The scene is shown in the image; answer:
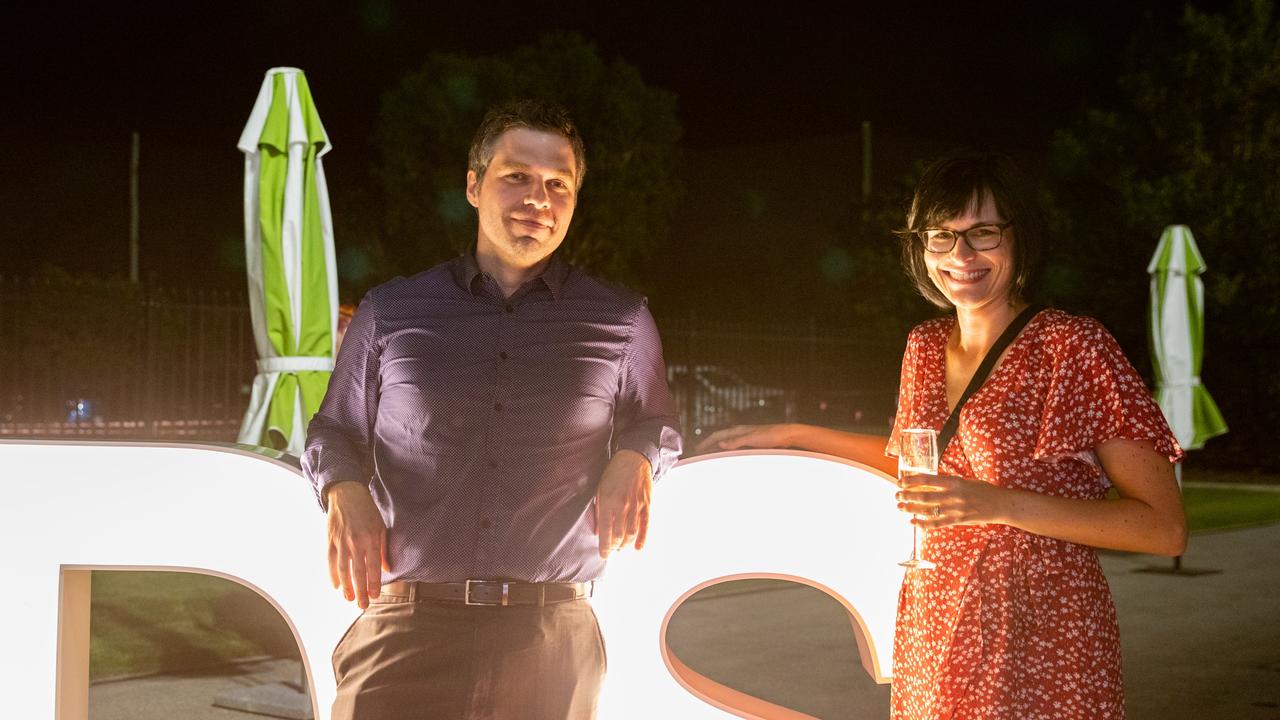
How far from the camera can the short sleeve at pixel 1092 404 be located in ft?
7.51

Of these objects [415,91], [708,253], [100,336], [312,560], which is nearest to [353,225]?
[415,91]

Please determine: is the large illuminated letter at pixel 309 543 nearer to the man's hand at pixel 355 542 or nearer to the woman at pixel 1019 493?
the woman at pixel 1019 493

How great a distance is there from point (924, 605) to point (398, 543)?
1118 millimetres

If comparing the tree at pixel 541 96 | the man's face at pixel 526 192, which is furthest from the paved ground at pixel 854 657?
the tree at pixel 541 96

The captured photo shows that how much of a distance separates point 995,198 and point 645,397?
87cm

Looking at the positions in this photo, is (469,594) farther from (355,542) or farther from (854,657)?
(854,657)

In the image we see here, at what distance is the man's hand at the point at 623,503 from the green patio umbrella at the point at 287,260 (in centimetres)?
452

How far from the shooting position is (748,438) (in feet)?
9.94

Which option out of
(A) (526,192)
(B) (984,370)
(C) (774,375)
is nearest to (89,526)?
(A) (526,192)

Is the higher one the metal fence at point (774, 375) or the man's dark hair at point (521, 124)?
the man's dark hair at point (521, 124)

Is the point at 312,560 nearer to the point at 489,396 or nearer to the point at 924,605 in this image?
the point at 489,396

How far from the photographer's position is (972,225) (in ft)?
8.14

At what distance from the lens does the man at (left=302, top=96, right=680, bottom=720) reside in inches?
92.7

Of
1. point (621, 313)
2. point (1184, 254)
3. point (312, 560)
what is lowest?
point (312, 560)
